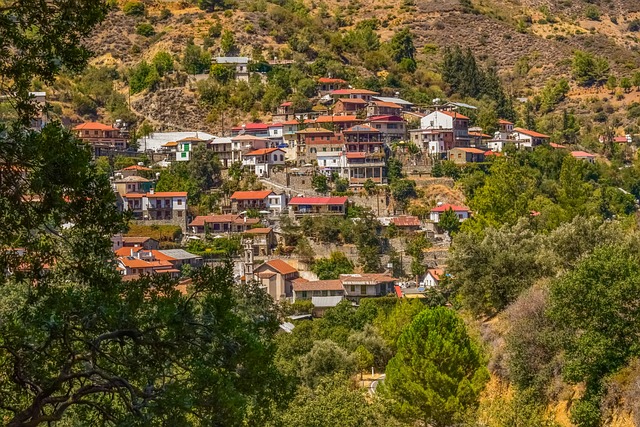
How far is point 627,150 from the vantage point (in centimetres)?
8919

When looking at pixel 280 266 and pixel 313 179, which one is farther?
pixel 313 179

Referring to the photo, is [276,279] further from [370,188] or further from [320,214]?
[370,188]

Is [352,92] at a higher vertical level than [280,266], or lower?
higher

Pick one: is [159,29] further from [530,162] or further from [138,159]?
[530,162]

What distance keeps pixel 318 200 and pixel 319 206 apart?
0.73 m

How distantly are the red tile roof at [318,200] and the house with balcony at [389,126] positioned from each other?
33.3ft

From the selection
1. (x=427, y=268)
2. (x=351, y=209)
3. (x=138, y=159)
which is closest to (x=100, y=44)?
(x=138, y=159)

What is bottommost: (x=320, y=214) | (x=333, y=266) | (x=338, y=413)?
(x=333, y=266)

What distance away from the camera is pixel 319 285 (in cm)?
5872

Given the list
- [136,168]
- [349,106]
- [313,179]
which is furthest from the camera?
[349,106]

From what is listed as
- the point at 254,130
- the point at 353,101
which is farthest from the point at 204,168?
the point at 353,101

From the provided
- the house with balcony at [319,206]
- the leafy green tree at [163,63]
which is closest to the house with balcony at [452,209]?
the house with balcony at [319,206]

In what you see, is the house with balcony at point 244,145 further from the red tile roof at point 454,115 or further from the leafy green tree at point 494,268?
the leafy green tree at point 494,268

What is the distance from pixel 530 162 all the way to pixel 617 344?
52.9 m
